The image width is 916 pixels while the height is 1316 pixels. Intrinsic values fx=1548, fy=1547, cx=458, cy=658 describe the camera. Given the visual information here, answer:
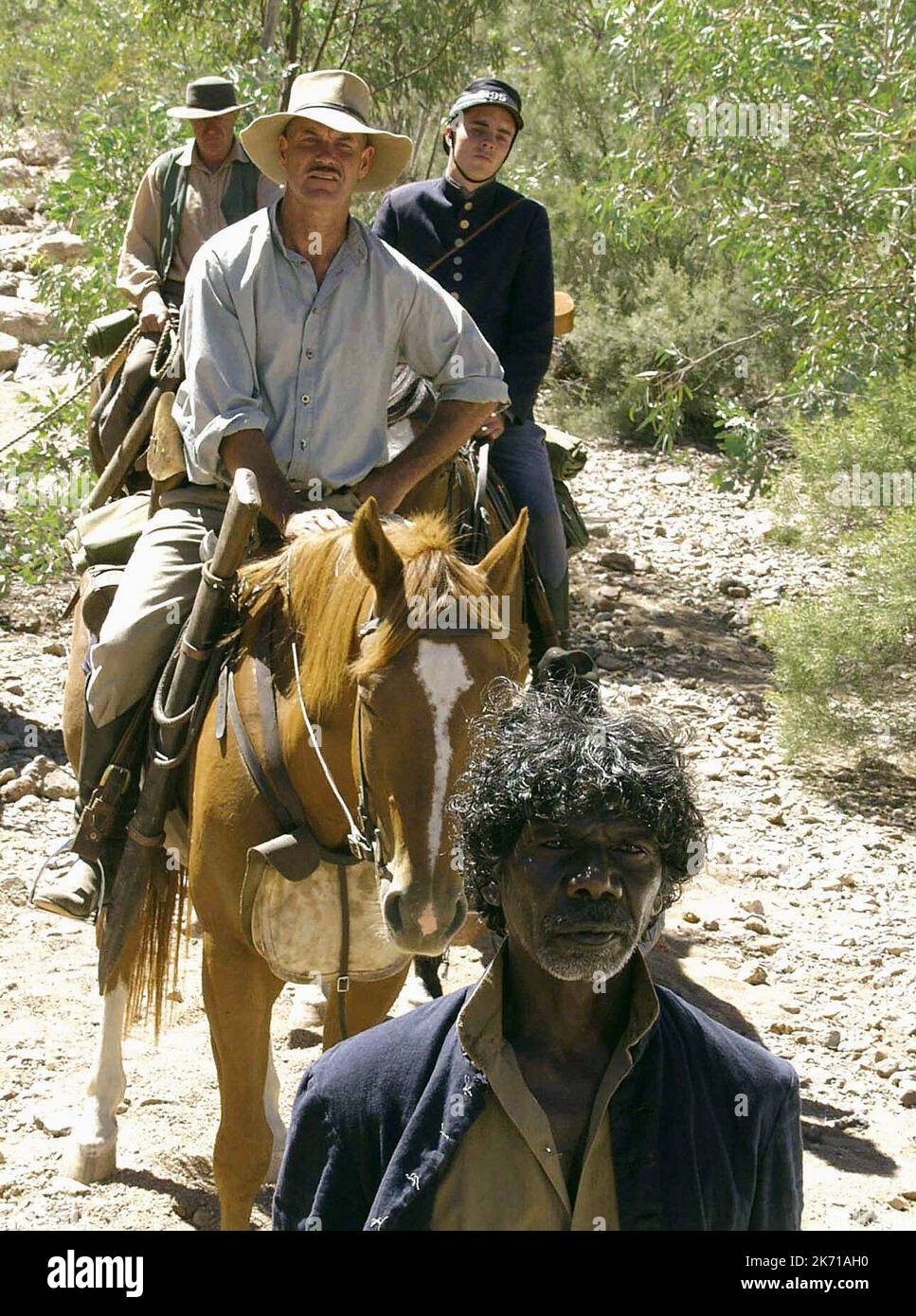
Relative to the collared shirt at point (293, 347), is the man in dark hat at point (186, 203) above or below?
above

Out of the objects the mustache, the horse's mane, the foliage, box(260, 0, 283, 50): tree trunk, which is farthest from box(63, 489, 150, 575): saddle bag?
box(260, 0, 283, 50): tree trunk

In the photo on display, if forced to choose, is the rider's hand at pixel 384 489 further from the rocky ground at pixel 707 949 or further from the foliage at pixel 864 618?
the foliage at pixel 864 618

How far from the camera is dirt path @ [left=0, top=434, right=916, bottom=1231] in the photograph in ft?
17.1

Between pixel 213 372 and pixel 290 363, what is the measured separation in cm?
26

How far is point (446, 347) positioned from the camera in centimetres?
486

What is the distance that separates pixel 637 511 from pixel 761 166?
164 inches

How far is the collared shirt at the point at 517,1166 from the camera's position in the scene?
2287 millimetres

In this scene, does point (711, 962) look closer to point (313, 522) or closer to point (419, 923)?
point (313, 522)

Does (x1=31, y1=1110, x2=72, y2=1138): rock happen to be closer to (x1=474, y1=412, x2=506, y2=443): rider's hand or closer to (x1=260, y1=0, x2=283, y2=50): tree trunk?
(x1=474, y1=412, x2=506, y2=443): rider's hand

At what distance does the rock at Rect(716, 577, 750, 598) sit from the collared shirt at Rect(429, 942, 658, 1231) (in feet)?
37.1

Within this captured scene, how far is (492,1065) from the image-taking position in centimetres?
234

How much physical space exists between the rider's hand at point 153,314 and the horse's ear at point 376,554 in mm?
3378
